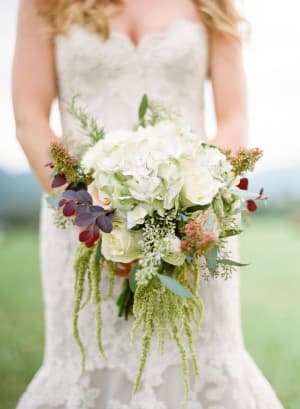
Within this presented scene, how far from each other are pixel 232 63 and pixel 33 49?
0.54 meters

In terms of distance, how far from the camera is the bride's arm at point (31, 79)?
5.81 ft

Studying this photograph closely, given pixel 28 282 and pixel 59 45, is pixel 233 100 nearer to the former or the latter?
pixel 59 45

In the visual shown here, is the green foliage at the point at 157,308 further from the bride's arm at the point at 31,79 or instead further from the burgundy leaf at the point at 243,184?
the bride's arm at the point at 31,79

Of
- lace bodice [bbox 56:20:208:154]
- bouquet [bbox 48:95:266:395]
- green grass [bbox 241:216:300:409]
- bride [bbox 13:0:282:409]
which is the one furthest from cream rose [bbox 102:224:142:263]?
green grass [bbox 241:216:300:409]

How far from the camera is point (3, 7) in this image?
4164 millimetres

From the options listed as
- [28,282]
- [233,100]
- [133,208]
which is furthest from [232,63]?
[28,282]

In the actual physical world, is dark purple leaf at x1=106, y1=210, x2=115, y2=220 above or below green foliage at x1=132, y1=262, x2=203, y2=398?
above

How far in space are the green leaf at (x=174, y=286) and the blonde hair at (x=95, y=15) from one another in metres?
0.75

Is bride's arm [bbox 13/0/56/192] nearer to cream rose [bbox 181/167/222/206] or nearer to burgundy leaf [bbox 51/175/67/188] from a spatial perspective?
burgundy leaf [bbox 51/175/67/188]

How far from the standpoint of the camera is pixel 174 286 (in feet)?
4.46

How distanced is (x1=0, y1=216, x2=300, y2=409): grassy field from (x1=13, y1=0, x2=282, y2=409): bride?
1.20 metres

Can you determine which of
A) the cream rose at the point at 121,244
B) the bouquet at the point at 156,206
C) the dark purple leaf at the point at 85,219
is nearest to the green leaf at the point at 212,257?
the bouquet at the point at 156,206

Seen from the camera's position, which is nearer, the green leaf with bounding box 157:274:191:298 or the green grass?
the green leaf with bounding box 157:274:191:298

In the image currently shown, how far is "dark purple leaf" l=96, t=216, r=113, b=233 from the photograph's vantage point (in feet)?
4.50
